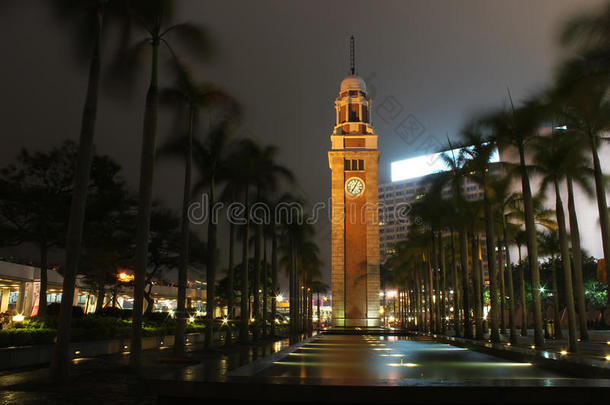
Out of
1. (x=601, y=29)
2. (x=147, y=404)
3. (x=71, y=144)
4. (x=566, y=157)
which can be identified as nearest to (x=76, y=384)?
(x=147, y=404)

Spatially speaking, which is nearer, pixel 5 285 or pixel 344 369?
pixel 344 369

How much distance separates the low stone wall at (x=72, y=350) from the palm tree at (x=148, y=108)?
141 inches

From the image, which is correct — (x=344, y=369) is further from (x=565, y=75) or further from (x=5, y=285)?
(x=5, y=285)

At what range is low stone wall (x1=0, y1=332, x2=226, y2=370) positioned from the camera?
14.8 m

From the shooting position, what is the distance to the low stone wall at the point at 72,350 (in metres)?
14.8

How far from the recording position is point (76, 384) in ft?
36.3

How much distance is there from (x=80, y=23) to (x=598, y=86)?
13.3 m

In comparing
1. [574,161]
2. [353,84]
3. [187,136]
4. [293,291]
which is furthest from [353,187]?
[187,136]

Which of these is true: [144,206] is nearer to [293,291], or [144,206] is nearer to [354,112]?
[293,291]

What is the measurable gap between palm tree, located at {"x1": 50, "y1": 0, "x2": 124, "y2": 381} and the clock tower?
52.0 metres

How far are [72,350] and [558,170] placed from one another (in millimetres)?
18391

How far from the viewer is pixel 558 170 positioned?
68.5 ft

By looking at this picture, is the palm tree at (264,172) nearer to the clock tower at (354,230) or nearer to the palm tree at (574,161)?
the palm tree at (574,161)

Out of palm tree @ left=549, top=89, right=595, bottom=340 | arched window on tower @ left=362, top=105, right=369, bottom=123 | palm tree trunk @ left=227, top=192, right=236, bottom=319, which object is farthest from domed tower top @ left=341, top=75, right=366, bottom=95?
palm tree @ left=549, top=89, right=595, bottom=340
